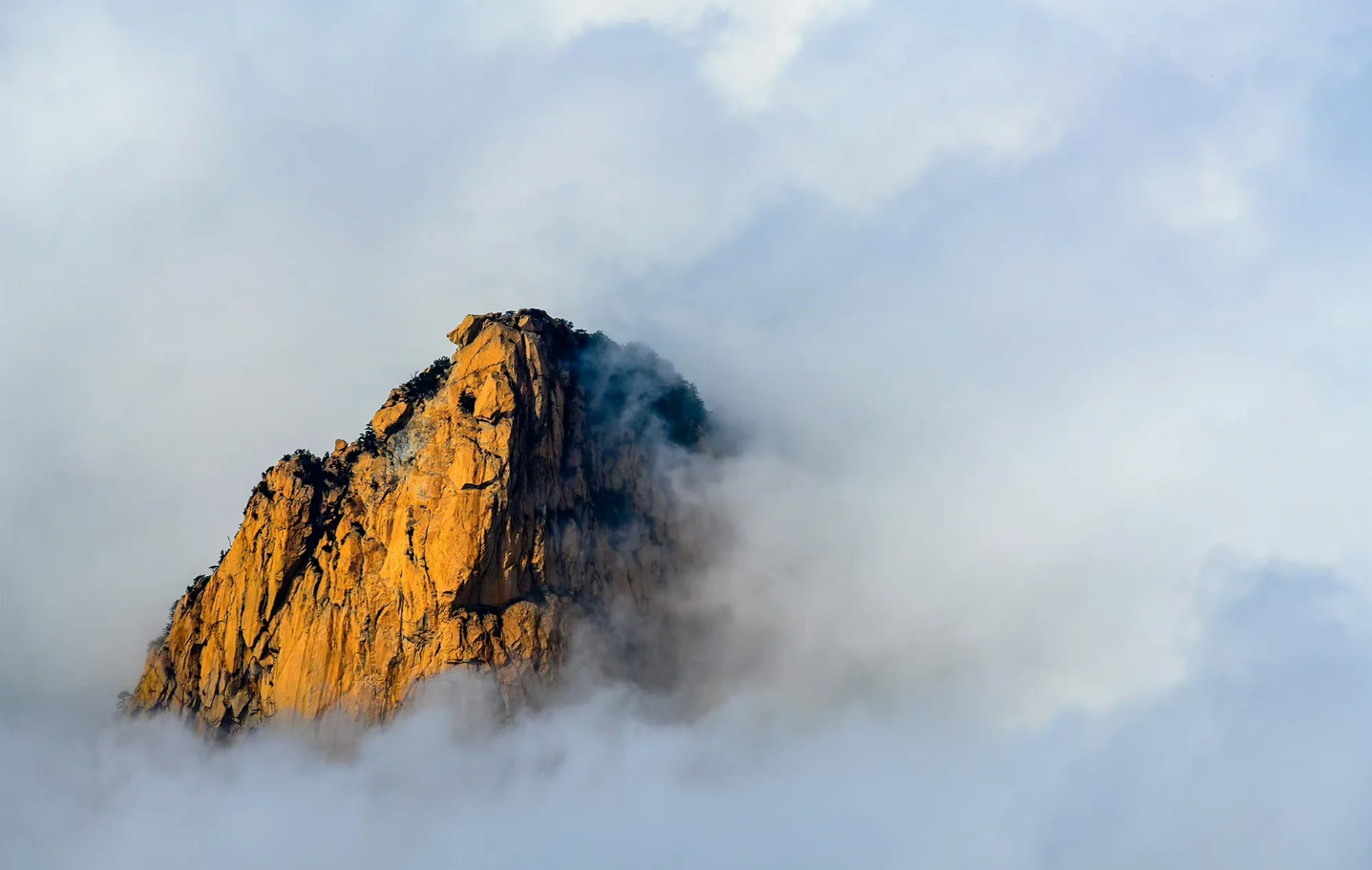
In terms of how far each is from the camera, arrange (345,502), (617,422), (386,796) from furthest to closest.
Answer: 1. (617,422)
2. (345,502)
3. (386,796)

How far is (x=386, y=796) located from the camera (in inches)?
4407

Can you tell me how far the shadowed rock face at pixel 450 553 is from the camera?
112 meters

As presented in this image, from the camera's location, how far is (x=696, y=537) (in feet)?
434

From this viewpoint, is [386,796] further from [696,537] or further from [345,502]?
[696,537]

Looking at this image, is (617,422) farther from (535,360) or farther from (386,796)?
(386,796)

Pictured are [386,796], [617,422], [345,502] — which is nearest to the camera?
[386,796]

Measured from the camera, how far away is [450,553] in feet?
366

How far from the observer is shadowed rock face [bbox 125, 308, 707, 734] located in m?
112

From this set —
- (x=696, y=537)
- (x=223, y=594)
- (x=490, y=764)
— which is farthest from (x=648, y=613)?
(x=223, y=594)

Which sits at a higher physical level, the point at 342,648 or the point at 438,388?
the point at 438,388

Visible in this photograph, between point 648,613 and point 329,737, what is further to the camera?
point 648,613

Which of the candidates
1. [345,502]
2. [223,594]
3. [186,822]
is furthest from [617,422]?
[186,822]

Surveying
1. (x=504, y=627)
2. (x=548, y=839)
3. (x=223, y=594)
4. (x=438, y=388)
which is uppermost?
(x=438, y=388)

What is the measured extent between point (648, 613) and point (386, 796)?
23.6 m
